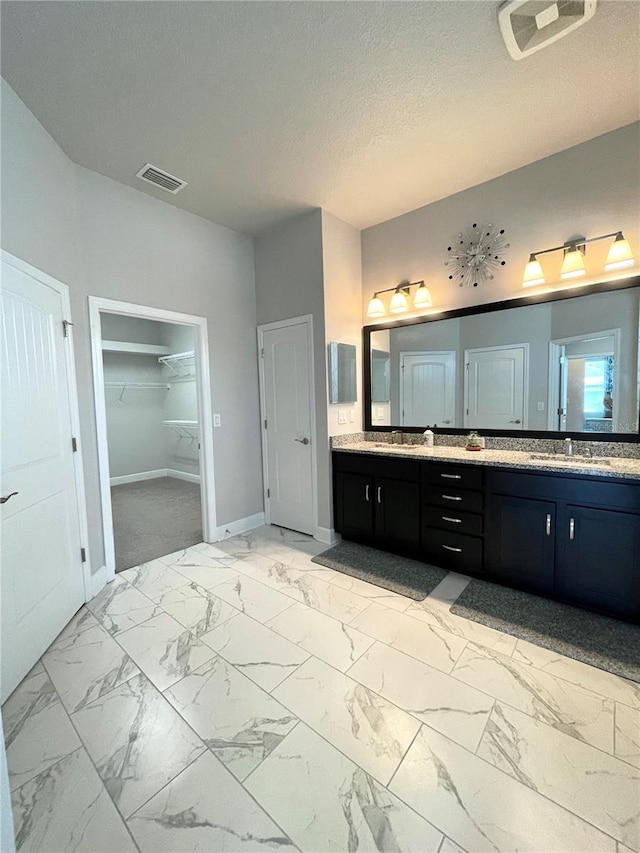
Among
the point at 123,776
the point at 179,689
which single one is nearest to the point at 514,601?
the point at 179,689

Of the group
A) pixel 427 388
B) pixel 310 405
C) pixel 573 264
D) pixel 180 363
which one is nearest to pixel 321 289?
pixel 310 405

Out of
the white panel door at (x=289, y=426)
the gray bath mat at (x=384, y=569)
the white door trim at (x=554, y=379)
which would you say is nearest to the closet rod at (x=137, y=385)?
the white panel door at (x=289, y=426)

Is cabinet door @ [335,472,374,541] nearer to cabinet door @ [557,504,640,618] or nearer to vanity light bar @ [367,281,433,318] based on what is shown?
cabinet door @ [557,504,640,618]

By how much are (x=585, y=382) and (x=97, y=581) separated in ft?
12.3

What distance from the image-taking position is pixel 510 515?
237 centimetres

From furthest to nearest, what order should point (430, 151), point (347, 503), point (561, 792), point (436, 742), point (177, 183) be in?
point (347, 503)
point (177, 183)
point (430, 151)
point (436, 742)
point (561, 792)

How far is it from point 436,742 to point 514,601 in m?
1.23

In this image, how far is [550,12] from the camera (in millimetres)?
1572

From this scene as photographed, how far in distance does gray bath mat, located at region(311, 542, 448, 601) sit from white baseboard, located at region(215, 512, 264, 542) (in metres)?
1.00

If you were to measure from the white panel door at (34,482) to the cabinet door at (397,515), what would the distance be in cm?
224

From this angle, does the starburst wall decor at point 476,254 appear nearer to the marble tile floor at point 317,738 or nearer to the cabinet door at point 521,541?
the cabinet door at point 521,541

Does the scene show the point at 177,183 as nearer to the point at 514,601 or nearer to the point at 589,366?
the point at 589,366

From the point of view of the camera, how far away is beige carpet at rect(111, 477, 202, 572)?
10.8 ft

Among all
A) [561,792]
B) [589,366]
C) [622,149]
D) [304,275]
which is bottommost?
[561,792]
